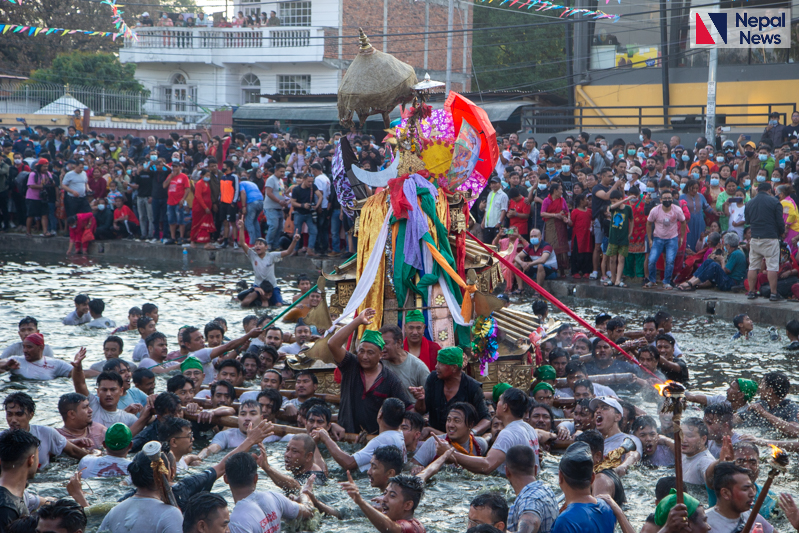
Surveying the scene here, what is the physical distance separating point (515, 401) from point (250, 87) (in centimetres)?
3643

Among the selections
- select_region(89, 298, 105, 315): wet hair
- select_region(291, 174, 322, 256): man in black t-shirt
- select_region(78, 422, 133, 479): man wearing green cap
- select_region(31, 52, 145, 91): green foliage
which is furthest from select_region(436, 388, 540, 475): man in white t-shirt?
select_region(31, 52, 145, 91): green foliage

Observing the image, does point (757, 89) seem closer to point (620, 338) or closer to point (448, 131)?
point (620, 338)

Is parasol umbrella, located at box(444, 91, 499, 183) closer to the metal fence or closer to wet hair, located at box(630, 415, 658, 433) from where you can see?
Result: wet hair, located at box(630, 415, 658, 433)

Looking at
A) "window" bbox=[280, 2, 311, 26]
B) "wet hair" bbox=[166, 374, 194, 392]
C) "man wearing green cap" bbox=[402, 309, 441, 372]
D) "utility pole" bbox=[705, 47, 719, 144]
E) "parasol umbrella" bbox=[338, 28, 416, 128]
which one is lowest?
"wet hair" bbox=[166, 374, 194, 392]

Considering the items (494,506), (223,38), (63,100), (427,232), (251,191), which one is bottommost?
(494,506)

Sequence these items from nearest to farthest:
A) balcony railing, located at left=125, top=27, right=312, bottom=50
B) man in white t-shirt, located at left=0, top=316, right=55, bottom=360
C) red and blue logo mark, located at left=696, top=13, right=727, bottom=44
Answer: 1. man in white t-shirt, located at left=0, top=316, right=55, bottom=360
2. red and blue logo mark, located at left=696, top=13, right=727, bottom=44
3. balcony railing, located at left=125, top=27, right=312, bottom=50

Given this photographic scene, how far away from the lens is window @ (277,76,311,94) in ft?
132

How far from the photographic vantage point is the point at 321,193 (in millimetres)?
17125

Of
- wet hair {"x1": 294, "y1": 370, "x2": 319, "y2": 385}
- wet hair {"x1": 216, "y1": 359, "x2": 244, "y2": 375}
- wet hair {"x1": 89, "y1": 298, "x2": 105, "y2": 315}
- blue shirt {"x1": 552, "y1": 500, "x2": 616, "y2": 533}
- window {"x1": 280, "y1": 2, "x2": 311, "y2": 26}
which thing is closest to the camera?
blue shirt {"x1": 552, "y1": 500, "x2": 616, "y2": 533}

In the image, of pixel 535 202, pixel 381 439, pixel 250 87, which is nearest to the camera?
pixel 381 439

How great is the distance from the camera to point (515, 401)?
6.69m

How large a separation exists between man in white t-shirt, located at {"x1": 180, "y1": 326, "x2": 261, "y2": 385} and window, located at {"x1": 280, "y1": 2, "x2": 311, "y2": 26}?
31.2 meters

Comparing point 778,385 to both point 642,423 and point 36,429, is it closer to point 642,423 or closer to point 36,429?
point 642,423

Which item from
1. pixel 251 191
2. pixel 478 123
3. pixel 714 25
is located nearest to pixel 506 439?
pixel 478 123
